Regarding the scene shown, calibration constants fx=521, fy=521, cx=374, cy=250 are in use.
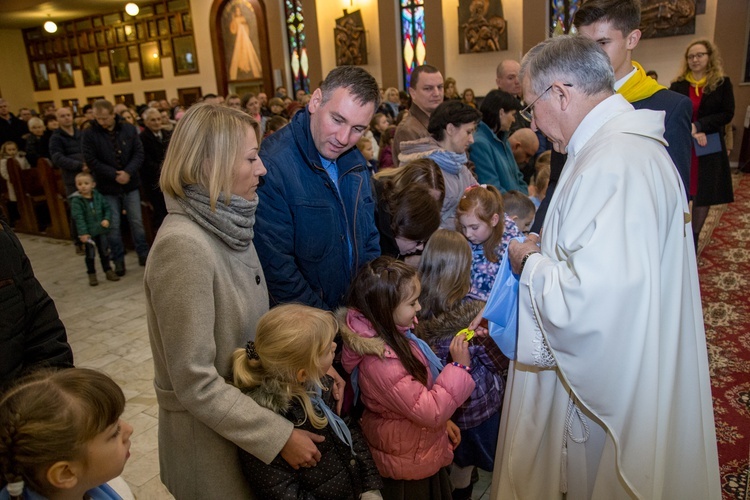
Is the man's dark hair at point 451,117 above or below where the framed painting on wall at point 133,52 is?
below

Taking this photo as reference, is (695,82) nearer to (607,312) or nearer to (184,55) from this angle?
(607,312)

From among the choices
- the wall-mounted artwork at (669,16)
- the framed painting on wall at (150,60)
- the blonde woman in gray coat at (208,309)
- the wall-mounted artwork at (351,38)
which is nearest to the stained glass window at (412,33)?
the wall-mounted artwork at (351,38)

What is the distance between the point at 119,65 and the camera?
15.4 m

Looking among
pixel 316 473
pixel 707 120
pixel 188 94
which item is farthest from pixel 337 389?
pixel 188 94

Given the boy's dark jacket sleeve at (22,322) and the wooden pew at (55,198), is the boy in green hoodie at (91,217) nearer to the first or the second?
the wooden pew at (55,198)

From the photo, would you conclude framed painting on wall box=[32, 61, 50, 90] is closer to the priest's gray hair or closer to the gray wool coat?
the gray wool coat

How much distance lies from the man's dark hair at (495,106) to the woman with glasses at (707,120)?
155 cm

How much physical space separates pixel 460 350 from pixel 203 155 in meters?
1.05

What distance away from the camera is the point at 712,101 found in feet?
14.0

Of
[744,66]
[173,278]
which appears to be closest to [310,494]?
[173,278]

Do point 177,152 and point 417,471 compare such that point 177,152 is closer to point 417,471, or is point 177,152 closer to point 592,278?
point 592,278

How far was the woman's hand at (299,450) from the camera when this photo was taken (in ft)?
4.56

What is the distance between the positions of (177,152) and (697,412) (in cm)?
162

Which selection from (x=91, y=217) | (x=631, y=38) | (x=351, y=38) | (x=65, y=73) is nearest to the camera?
(x=631, y=38)
